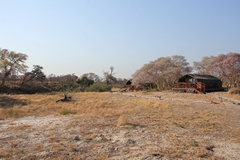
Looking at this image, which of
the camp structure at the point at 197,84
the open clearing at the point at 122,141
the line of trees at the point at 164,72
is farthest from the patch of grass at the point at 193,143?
the line of trees at the point at 164,72

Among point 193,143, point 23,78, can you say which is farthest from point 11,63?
point 193,143

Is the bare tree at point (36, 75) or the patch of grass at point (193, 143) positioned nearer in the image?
the patch of grass at point (193, 143)

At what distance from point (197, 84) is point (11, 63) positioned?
35.5 meters

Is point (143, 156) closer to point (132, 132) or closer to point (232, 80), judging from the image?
point (132, 132)

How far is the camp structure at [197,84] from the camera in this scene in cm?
2903

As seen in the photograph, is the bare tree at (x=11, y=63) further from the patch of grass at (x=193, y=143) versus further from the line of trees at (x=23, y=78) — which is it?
the patch of grass at (x=193, y=143)

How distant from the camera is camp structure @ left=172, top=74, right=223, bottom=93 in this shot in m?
29.0

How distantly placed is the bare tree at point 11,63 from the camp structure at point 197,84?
103 feet

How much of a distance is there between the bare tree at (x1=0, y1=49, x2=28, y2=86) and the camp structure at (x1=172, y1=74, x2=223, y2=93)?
103 ft

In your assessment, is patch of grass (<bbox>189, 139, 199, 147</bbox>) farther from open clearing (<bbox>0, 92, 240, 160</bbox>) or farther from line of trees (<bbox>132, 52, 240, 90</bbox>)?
line of trees (<bbox>132, 52, 240, 90</bbox>)

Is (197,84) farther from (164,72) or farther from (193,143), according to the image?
(193,143)

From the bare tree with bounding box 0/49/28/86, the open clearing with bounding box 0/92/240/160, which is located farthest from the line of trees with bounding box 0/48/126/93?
the open clearing with bounding box 0/92/240/160

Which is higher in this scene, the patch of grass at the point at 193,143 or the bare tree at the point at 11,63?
the bare tree at the point at 11,63

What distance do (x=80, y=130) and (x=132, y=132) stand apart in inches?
88.7
